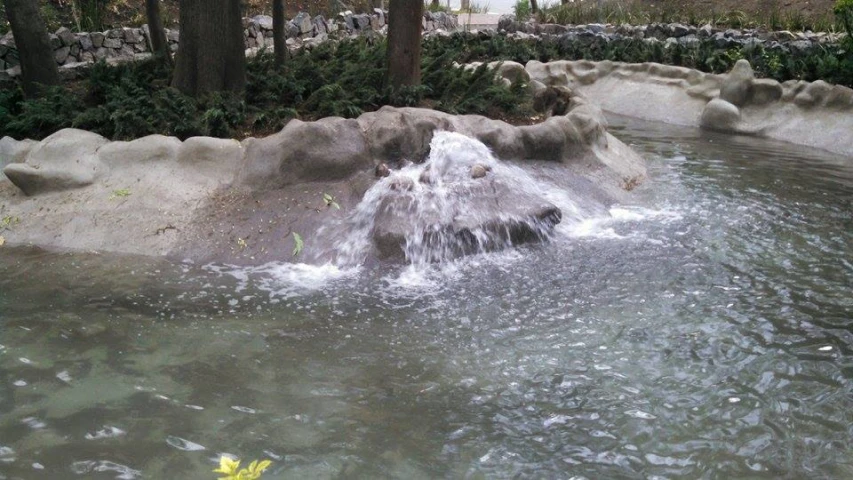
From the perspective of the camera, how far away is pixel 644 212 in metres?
7.91

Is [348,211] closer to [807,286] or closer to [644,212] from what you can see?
[644,212]

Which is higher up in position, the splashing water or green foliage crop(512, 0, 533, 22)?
green foliage crop(512, 0, 533, 22)

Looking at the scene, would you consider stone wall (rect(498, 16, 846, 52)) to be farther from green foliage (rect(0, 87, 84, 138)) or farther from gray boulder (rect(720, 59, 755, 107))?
green foliage (rect(0, 87, 84, 138))

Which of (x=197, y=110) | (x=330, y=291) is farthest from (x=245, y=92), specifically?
(x=330, y=291)

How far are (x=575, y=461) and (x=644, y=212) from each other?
4.59 m

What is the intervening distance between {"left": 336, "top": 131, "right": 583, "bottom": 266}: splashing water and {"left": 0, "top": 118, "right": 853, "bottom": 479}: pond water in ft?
0.86

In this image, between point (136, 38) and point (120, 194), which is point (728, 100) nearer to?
point (120, 194)

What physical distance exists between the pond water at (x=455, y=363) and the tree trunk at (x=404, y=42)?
3.03 m

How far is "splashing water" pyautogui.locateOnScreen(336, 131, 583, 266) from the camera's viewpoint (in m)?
6.72

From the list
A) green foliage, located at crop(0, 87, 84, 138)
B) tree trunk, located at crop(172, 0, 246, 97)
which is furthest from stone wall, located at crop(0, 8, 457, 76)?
tree trunk, located at crop(172, 0, 246, 97)

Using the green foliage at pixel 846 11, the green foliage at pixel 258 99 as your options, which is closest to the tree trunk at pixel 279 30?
the green foliage at pixel 258 99

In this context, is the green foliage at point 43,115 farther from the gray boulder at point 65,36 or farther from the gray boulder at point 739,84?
the gray boulder at point 739,84

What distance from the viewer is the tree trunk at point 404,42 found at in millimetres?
8781

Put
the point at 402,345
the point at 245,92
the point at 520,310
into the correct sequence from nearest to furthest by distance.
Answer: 1. the point at 402,345
2. the point at 520,310
3. the point at 245,92
